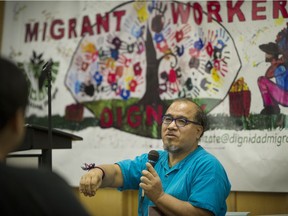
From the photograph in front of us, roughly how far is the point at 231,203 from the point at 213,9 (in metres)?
1.27

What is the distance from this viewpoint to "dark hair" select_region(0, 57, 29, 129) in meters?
0.83

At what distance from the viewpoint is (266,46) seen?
276 centimetres

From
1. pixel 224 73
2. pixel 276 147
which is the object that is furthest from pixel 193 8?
pixel 276 147

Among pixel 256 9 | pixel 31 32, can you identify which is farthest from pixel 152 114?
pixel 31 32

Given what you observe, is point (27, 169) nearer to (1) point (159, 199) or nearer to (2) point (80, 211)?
(2) point (80, 211)

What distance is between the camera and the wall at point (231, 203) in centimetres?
273

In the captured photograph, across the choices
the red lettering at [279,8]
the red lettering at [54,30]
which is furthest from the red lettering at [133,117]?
the red lettering at [279,8]

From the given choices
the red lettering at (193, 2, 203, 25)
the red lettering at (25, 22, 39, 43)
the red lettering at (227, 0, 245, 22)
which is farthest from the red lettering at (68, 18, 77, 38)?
the red lettering at (227, 0, 245, 22)

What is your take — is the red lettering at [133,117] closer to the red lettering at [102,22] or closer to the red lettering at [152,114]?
the red lettering at [152,114]

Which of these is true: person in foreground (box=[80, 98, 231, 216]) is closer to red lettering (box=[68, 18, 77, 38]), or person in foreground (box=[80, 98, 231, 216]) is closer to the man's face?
the man's face

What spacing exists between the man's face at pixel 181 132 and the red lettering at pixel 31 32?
162 cm

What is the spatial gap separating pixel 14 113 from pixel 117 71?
7.66 feet

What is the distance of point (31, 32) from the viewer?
137 inches

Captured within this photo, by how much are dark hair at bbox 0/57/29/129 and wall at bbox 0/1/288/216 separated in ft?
5.69
